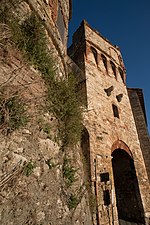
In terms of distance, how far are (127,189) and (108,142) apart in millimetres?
2400

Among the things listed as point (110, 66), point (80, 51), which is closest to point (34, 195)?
point (80, 51)

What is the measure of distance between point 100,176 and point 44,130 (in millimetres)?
3203

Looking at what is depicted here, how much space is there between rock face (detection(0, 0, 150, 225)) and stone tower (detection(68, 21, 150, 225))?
24 mm

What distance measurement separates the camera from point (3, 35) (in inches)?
108

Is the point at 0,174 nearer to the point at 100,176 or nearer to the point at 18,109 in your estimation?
the point at 18,109

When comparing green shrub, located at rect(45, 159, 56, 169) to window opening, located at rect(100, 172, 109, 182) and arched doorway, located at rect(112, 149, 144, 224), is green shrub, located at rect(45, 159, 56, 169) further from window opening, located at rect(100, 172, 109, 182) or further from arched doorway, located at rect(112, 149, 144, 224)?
arched doorway, located at rect(112, 149, 144, 224)

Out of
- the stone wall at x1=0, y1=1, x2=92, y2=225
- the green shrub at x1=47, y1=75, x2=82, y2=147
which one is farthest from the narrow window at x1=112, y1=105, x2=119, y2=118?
the stone wall at x1=0, y1=1, x2=92, y2=225

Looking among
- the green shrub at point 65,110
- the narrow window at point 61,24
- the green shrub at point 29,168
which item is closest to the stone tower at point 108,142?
the green shrub at point 65,110

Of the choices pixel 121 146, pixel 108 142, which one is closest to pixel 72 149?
pixel 108 142

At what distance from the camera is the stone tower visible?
16.6 ft

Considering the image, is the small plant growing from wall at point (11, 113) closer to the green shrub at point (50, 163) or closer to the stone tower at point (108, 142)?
the green shrub at point (50, 163)

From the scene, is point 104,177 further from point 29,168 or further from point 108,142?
point 29,168

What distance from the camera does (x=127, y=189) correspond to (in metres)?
6.96

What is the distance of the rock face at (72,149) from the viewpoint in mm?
2085
